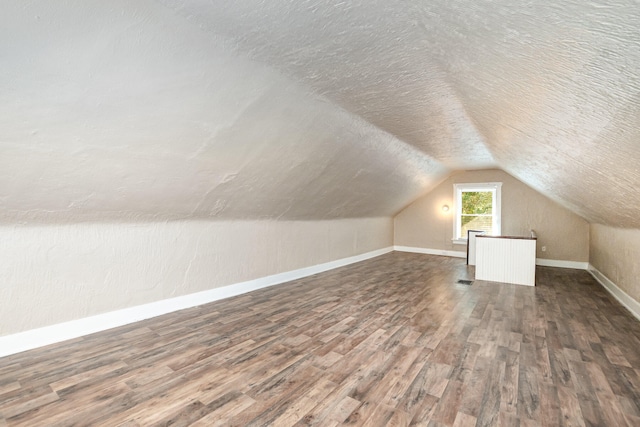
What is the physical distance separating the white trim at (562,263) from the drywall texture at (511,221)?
68 mm

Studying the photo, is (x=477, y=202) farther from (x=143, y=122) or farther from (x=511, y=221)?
(x=143, y=122)

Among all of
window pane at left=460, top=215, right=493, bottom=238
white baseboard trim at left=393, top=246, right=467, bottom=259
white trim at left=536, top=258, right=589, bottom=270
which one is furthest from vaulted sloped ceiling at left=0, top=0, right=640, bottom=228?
white baseboard trim at left=393, top=246, right=467, bottom=259

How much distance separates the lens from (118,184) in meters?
2.65

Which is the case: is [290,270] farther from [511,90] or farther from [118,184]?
[511,90]

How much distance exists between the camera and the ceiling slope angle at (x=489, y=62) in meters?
1.17

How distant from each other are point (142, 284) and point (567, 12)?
12.6ft

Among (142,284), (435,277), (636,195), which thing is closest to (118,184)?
(142,284)

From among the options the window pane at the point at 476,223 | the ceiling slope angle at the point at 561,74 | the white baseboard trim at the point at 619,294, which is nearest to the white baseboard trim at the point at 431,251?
the window pane at the point at 476,223

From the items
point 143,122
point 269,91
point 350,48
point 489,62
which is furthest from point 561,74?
point 143,122

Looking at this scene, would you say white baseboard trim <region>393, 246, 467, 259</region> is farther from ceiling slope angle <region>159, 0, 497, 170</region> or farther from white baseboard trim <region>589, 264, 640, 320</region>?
ceiling slope angle <region>159, 0, 497, 170</region>

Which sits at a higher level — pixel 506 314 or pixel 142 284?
pixel 142 284

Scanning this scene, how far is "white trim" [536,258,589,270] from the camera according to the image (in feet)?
21.5

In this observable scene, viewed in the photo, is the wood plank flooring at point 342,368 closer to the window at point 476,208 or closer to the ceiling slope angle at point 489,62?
the ceiling slope angle at point 489,62

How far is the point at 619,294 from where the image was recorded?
4117 mm
